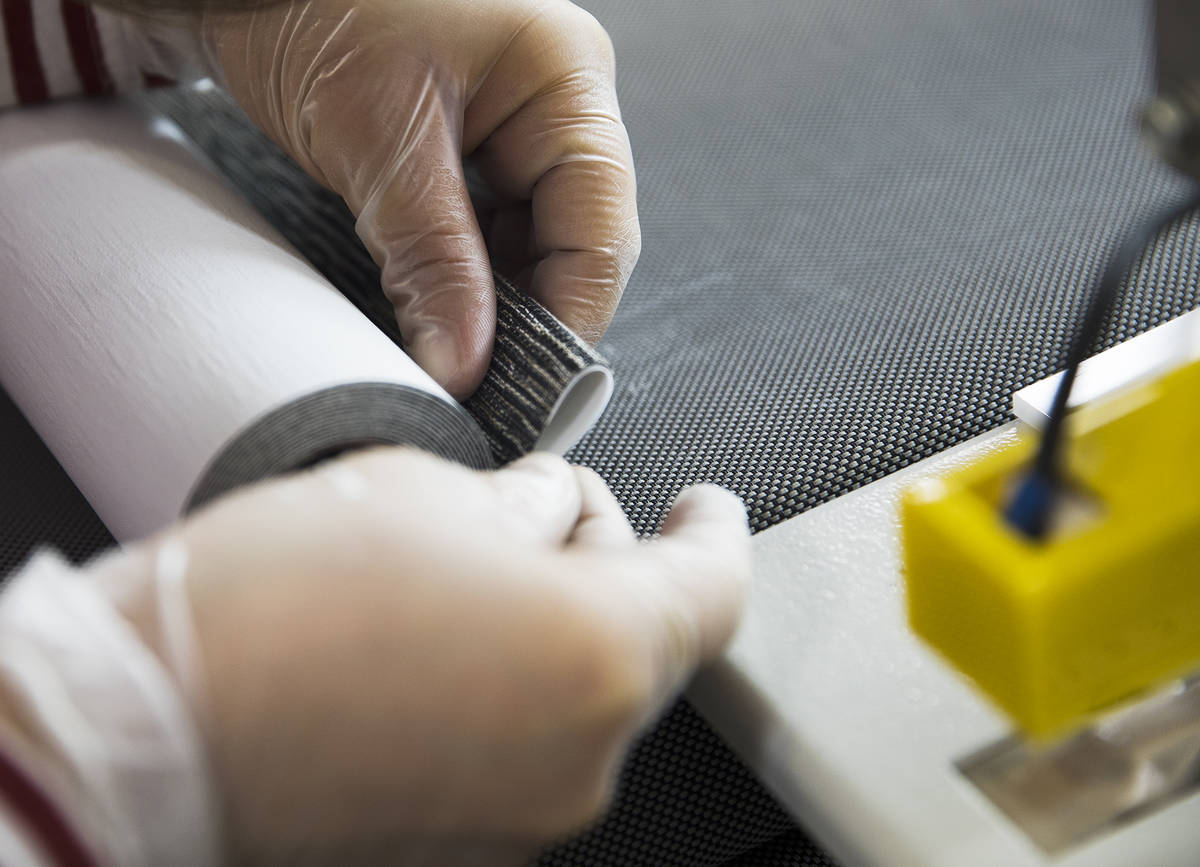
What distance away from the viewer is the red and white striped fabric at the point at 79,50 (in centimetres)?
89

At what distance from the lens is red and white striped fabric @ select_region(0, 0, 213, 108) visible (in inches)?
35.0

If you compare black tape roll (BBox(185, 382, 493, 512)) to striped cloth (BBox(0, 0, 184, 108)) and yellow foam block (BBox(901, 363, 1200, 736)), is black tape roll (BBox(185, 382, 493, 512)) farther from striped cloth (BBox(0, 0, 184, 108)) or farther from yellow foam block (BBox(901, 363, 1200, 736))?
striped cloth (BBox(0, 0, 184, 108))

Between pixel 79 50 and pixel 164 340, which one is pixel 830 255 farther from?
pixel 79 50

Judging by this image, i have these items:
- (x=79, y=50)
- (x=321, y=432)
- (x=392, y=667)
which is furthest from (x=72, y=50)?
(x=392, y=667)

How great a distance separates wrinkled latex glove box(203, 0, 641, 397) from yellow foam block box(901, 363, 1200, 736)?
38 cm

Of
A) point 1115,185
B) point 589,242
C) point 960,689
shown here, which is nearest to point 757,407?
point 589,242

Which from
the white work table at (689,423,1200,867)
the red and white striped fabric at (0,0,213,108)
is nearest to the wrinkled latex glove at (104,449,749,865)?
the white work table at (689,423,1200,867)

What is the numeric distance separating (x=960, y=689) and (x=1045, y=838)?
8 cm

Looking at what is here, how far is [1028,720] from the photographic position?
42 centimetres

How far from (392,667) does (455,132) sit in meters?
0.49

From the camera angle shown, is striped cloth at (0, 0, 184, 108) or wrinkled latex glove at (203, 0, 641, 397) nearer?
wrinkled latex glove at (203, 0, 641, 397)

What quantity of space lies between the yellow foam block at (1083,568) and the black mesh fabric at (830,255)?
0.25 m

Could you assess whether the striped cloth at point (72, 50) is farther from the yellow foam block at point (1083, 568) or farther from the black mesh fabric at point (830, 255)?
the yellow foam block at point (1083, 568)

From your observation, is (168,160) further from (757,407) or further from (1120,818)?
(1120,818)
